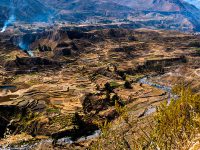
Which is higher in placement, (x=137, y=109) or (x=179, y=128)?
(x=179, y=128)

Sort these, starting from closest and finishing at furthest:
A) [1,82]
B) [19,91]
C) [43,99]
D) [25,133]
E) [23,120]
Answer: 1. [25,133]
2. [23,120]
3. [43,99]
4. [19,91]
5. [1,82]

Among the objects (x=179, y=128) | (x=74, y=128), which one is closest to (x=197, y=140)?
(x=179, y=128)

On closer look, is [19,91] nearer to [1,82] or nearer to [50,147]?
[1,82]

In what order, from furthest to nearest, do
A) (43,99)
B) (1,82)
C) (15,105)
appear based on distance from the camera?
1. (1,82)
2. (43,99)
3. (15,105)

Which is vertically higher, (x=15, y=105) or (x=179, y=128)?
(x=179, y=128)

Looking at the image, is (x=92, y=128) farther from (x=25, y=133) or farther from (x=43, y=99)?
(x=43, y=99)

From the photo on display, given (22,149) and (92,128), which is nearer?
(22,149)

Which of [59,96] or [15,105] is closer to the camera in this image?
[15,105]

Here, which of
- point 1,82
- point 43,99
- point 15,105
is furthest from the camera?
point 1,82

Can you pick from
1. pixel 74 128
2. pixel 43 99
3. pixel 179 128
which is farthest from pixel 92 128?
pixel 179 128
